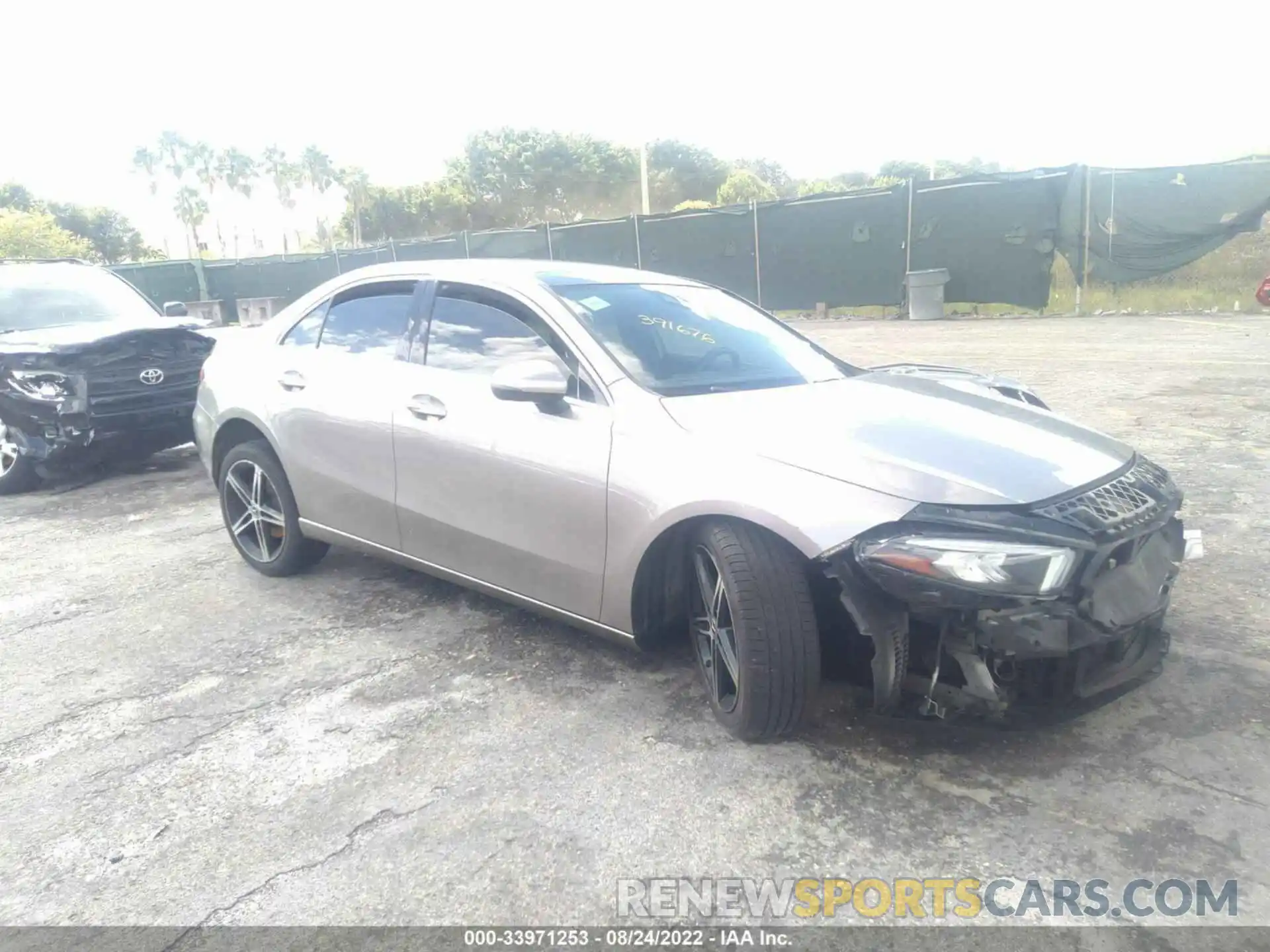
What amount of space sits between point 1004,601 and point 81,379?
6.33 meters

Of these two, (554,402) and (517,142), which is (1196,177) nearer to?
(554,402)

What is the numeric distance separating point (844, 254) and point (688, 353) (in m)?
13.5

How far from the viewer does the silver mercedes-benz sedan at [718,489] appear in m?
2.31

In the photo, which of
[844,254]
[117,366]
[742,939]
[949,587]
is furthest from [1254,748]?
[844,254]

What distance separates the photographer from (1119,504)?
8.11ft

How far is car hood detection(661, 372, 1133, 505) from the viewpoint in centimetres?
240

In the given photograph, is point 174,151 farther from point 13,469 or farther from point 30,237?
point 13,469

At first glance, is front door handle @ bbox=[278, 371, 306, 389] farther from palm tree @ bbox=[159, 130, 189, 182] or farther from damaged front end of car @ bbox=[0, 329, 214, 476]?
palm tree @ bbox=[159, 130, 189, 182]

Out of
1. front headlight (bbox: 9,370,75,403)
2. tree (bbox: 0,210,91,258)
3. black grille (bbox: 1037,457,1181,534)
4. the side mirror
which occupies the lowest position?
black grille (bbox: 1037,457,1181,534)

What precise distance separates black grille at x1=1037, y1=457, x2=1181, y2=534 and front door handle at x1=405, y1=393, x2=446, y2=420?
212 centimetres

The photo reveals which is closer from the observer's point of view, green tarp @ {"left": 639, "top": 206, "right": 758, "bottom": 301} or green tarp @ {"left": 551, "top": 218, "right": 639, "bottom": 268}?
green tarp @ {"left": 639, "top": 206, "right": 758, "bottom": 301}

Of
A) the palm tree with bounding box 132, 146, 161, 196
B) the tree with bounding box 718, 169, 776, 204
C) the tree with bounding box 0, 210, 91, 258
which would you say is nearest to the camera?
the tree with bounding box 0, 210, 91, 258

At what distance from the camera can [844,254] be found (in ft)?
51.9

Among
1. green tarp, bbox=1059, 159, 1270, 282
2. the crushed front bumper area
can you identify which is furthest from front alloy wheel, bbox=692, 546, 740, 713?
green tarp, bbox=1059, 159, 1270, 282
